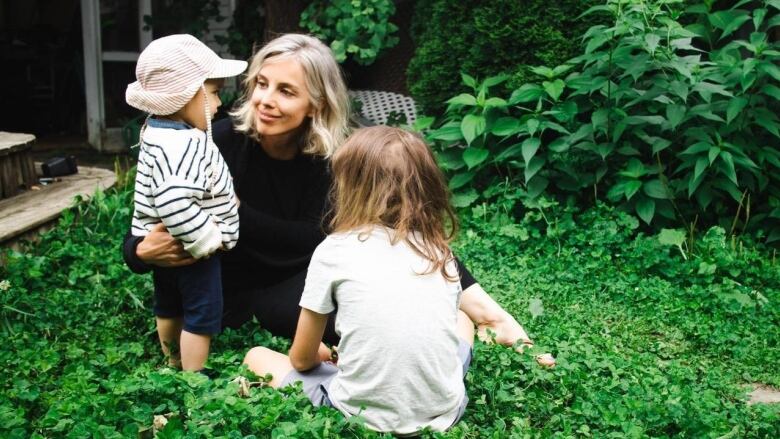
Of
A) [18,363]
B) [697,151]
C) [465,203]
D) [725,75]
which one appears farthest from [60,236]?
[725,75]

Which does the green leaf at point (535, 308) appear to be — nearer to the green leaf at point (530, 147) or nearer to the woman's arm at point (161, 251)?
the green leaf at point (530, 147)

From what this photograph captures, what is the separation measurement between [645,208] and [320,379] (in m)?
2.73

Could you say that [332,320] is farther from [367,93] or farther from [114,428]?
[367,93]

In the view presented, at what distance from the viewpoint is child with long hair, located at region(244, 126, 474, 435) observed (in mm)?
2221

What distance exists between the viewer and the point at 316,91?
3189mm

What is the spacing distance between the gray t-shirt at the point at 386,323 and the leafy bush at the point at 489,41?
10.6 ft

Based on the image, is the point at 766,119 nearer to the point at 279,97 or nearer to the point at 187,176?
the point at 279,97

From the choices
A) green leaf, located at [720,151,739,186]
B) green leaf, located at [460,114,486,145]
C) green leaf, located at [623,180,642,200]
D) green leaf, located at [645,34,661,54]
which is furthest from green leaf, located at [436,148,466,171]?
green leaf, located at [720,151,739,186]

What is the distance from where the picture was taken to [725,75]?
15.5 ft

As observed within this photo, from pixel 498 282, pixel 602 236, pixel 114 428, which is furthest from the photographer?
pixel 602 236

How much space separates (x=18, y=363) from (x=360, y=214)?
1.59 m

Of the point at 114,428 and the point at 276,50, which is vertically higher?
the point at 276,50

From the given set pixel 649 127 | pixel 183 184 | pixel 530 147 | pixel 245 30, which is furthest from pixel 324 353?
pixel 245 30

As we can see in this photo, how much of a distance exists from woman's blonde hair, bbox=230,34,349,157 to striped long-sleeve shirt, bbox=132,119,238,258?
20.3 inches
